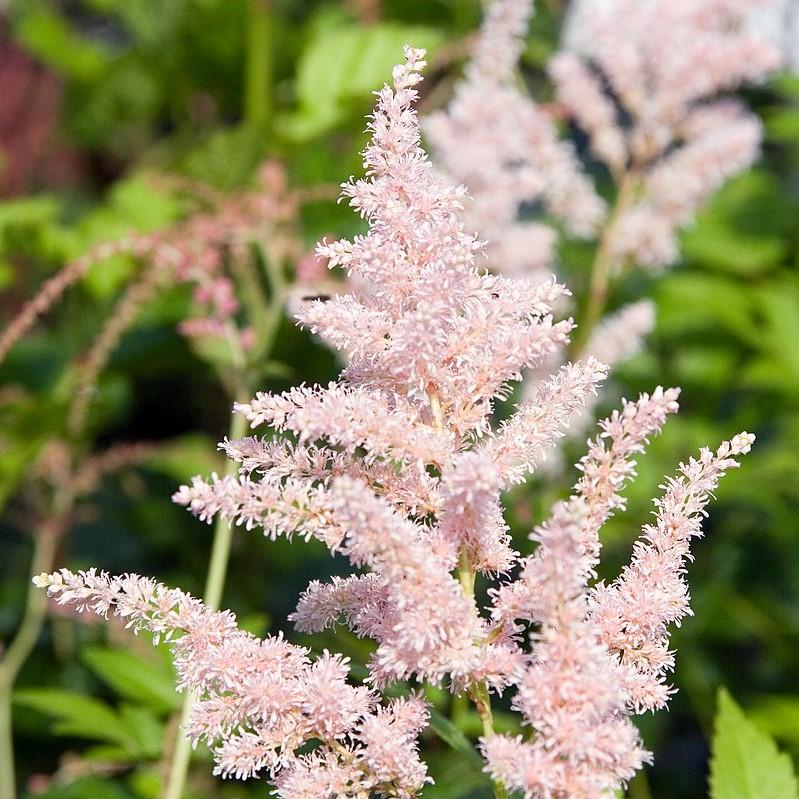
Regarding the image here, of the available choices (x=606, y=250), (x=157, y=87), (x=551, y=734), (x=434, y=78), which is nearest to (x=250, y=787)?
(x=606, y=250)

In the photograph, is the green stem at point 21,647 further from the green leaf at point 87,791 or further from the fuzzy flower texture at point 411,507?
the fuzzy flower texture at point 411,507

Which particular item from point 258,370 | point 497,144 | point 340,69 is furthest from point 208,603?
point 340,69

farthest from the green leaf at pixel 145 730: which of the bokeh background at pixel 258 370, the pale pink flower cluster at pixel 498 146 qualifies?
the pale pink flower cluster at pixel 498 146

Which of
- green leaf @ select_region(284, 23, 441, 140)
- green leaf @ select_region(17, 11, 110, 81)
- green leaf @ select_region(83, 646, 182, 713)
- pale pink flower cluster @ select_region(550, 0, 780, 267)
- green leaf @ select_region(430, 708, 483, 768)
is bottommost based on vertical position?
green leaf @ select_region(430, 708, 483, 768)

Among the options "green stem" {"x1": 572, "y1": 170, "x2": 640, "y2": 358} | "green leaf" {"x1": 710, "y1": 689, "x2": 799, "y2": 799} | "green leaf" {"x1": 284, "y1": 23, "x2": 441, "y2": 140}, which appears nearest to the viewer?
"green leaf" {"x1": 710, "y1": 689, "x2": 799, "y2": 799}

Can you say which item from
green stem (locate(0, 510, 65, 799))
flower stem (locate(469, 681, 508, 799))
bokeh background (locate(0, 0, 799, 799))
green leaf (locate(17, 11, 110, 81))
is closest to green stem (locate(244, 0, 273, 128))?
bokeh background (locate(0, 0, 799, 799))

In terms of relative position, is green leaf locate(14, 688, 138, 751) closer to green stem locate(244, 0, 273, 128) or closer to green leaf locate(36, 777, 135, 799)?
green leaf locate(36, 777, 135, 799)

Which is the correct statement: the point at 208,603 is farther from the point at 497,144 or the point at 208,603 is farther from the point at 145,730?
the point at 497,144

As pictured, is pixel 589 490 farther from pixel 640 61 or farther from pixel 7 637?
pixel 7 637

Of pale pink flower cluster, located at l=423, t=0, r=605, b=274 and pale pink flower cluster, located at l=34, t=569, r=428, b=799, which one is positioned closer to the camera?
pale pink flower cluster, located at l=34, t=569, r=428, b=799
